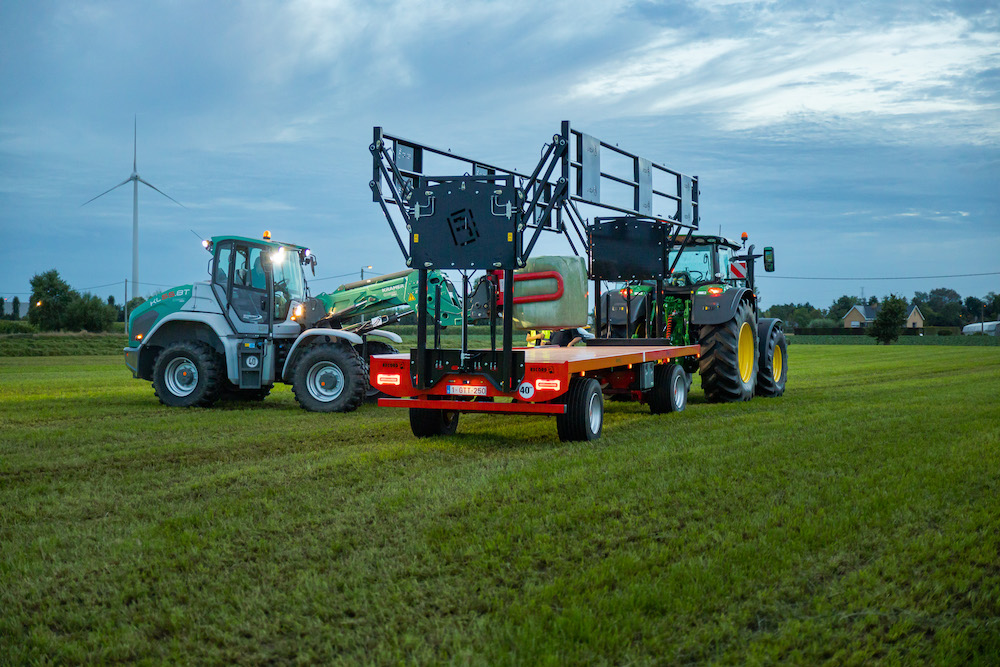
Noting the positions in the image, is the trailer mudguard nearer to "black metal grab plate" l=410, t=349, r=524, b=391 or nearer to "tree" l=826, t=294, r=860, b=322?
"black metal grab plate" l=410, t=349, r=524, b=391

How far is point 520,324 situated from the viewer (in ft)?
40.3

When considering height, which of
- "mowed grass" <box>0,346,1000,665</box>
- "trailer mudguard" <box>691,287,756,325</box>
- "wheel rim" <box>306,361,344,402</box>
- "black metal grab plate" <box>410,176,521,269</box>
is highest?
"black metal grab plate" <box>410,176,521,269</box>

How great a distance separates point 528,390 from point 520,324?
4.29m

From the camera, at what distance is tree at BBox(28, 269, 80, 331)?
56375mm

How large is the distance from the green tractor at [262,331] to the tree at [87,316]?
46.2 meters

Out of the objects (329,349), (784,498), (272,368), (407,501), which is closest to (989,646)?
(784,498)

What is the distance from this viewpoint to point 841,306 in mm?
115562

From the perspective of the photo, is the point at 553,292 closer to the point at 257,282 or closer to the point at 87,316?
the point at 257,282

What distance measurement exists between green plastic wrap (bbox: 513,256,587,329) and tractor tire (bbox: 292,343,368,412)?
7.84ft

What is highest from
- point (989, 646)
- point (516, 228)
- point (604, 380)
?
point (516, 228)

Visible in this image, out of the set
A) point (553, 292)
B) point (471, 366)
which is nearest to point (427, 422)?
point (471, 366)

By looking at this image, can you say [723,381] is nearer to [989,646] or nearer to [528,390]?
[528,390]

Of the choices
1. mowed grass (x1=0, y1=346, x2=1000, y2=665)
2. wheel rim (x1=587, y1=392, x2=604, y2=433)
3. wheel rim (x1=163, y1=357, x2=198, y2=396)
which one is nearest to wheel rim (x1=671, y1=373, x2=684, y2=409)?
mowed grass (x1=0, y1=346, x2=1000, y2=665)

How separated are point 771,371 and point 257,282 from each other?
8.15 metres
